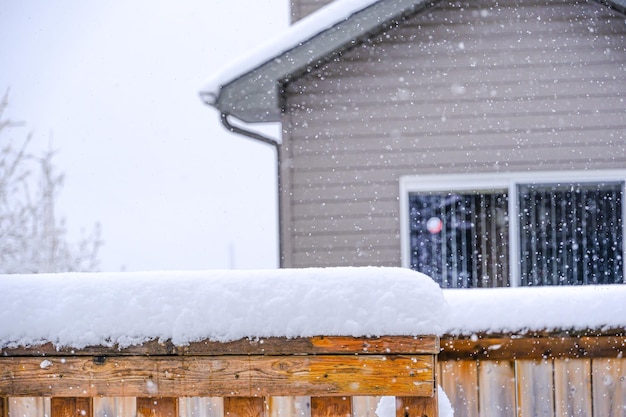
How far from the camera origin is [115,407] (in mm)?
1452

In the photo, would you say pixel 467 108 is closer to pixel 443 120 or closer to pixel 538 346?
pixel 443 120

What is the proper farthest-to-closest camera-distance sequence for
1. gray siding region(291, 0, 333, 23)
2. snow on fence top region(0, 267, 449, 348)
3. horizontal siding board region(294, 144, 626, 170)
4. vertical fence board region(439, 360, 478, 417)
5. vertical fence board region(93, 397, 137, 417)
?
gray siding region(291, 0, 333, 23) → horizontal siding board region(294, 144, 626, 170) → vertical fence board region(439, 360, 478, 417) → vertical fence board region(93, 397, 137, 417) → snow on fence top region(0, 267, 449, 348)

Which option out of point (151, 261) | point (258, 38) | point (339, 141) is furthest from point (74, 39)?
point (339, 141)

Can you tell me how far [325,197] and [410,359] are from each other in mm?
4200

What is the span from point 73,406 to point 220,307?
40cm

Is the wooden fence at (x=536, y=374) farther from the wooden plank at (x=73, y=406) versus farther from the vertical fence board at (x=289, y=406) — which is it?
the wooden plank at (x=73, y=406)

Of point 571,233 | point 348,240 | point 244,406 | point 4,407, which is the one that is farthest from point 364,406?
point 571,233

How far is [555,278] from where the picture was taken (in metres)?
5.98

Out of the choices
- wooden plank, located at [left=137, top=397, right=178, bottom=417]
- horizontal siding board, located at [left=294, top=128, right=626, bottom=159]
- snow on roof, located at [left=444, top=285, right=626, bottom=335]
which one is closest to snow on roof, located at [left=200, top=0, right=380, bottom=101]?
horizontal siding board, located at [left=294, top=128, right=626, bottom=159]

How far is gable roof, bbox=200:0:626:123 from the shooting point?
5172mm

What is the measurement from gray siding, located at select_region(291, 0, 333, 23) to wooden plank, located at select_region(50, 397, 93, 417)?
17.7ft

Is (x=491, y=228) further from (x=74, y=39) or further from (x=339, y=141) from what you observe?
(x=74, y=39)

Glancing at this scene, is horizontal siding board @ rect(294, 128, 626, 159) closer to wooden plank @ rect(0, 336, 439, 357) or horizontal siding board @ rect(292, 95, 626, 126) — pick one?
horizontal siding board @ rect(292, 95, 626, 126)

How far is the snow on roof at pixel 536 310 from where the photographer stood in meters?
1.67
